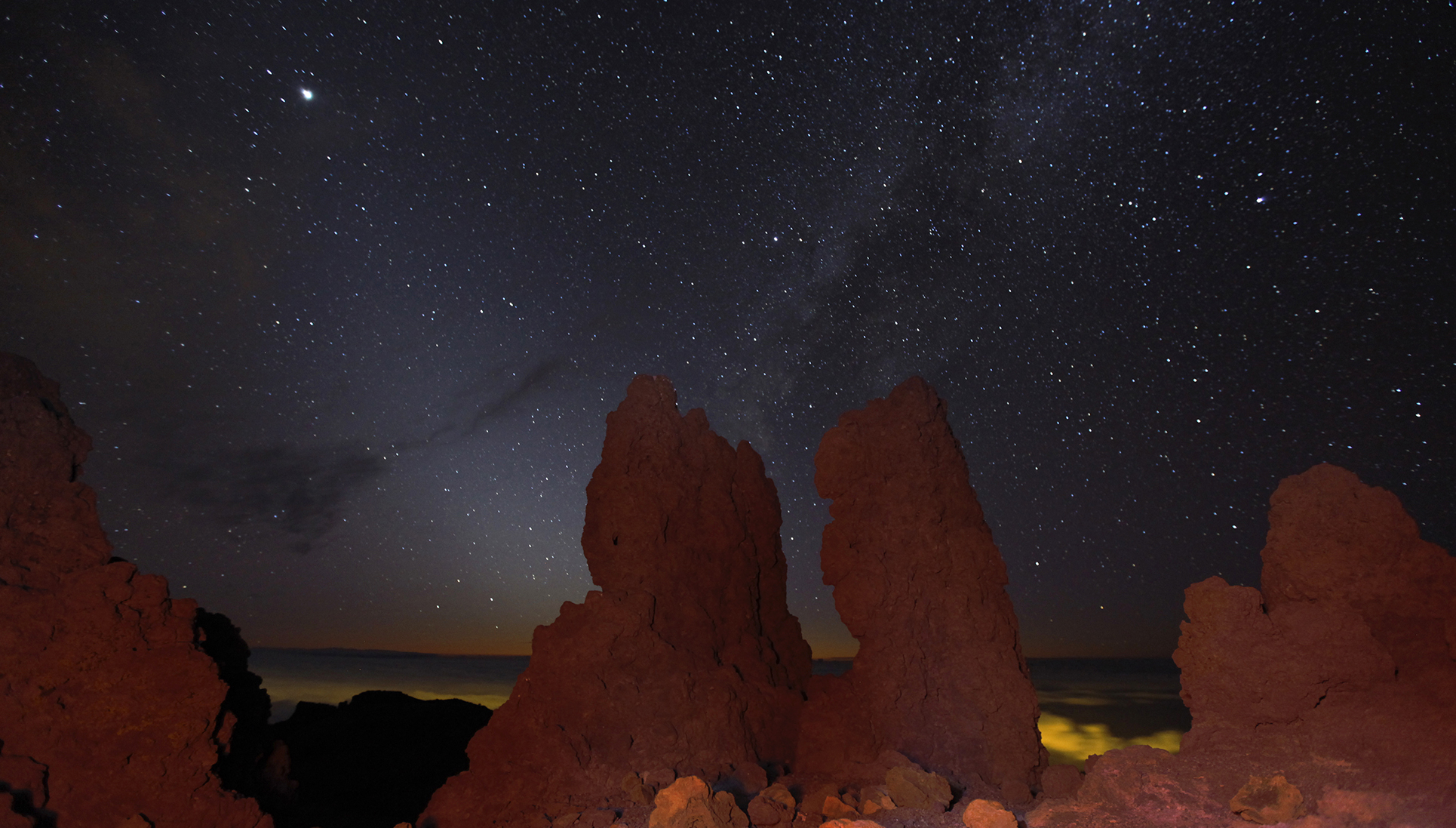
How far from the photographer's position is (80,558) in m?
9.71

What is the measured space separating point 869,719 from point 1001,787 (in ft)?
8.70

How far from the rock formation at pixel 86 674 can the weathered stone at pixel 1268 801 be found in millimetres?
12714

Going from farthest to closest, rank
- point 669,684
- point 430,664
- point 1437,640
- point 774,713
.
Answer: point 430,664
point 774,713
point 669,684
point 1437,640

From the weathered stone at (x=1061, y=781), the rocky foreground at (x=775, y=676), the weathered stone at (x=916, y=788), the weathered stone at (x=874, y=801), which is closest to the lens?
the rocky foreground at (x=775, y=676)

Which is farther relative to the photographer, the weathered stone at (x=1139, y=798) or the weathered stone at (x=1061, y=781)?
the weathered stone at (x=1061, y=781)

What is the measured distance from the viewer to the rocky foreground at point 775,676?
8266mm

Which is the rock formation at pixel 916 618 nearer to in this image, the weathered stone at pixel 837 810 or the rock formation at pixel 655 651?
the rock formation at pixel 655 651

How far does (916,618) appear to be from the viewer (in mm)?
14109

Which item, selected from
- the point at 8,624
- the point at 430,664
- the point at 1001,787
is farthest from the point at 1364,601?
the point at 430,664

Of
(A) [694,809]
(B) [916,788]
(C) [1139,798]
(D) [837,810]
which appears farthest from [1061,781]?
(A) [694,809]

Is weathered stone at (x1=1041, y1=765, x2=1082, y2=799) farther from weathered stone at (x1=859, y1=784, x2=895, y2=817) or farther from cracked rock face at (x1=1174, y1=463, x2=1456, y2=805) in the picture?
cracked rock face at (x1=1174, y1=463, x2=1456, y2=805)

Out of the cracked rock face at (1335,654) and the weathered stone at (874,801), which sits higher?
the cracked rock face at (1335,654)

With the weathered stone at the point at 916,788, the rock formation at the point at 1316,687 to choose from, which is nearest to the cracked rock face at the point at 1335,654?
the rock formation at the point at 1316,687

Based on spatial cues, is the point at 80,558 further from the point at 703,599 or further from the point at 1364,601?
the point at 1364,601
